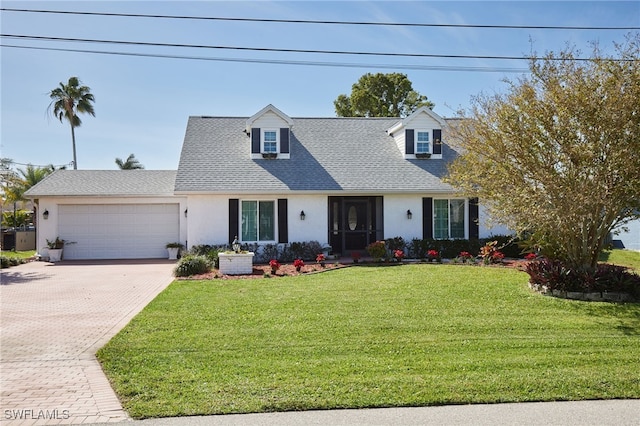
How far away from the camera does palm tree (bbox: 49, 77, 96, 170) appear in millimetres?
36469

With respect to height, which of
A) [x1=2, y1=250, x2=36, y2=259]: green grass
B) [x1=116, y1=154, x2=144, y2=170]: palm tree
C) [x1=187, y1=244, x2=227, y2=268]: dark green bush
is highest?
[x1=116, y1=154, x2=144, y2=170]: palm tree

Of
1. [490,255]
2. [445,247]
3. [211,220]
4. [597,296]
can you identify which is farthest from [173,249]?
[597,296]

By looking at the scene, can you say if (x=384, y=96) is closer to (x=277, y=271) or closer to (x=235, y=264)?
(x=277, y=271)

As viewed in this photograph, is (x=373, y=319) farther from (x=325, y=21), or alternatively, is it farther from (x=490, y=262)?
(x=490, y=262)

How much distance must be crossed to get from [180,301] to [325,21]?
7.72 metres

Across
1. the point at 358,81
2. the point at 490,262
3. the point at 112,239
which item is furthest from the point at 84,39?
the point at 358,81

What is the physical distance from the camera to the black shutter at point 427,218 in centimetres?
1880

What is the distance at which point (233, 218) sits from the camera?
17.8 metres

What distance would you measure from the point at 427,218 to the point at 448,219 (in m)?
0.97

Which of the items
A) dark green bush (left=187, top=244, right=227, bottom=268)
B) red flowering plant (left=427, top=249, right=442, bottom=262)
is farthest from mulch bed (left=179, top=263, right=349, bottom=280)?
red flowering plant (left=427, top=249, right=442, bottom=262)

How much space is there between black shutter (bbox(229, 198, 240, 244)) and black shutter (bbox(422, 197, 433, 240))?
289 inches

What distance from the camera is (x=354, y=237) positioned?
65.2ft

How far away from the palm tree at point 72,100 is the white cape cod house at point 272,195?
57.5 feet

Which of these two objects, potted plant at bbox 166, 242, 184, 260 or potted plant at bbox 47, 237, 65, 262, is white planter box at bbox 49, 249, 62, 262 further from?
potted plant at bbox 166, 242, 184, 260
